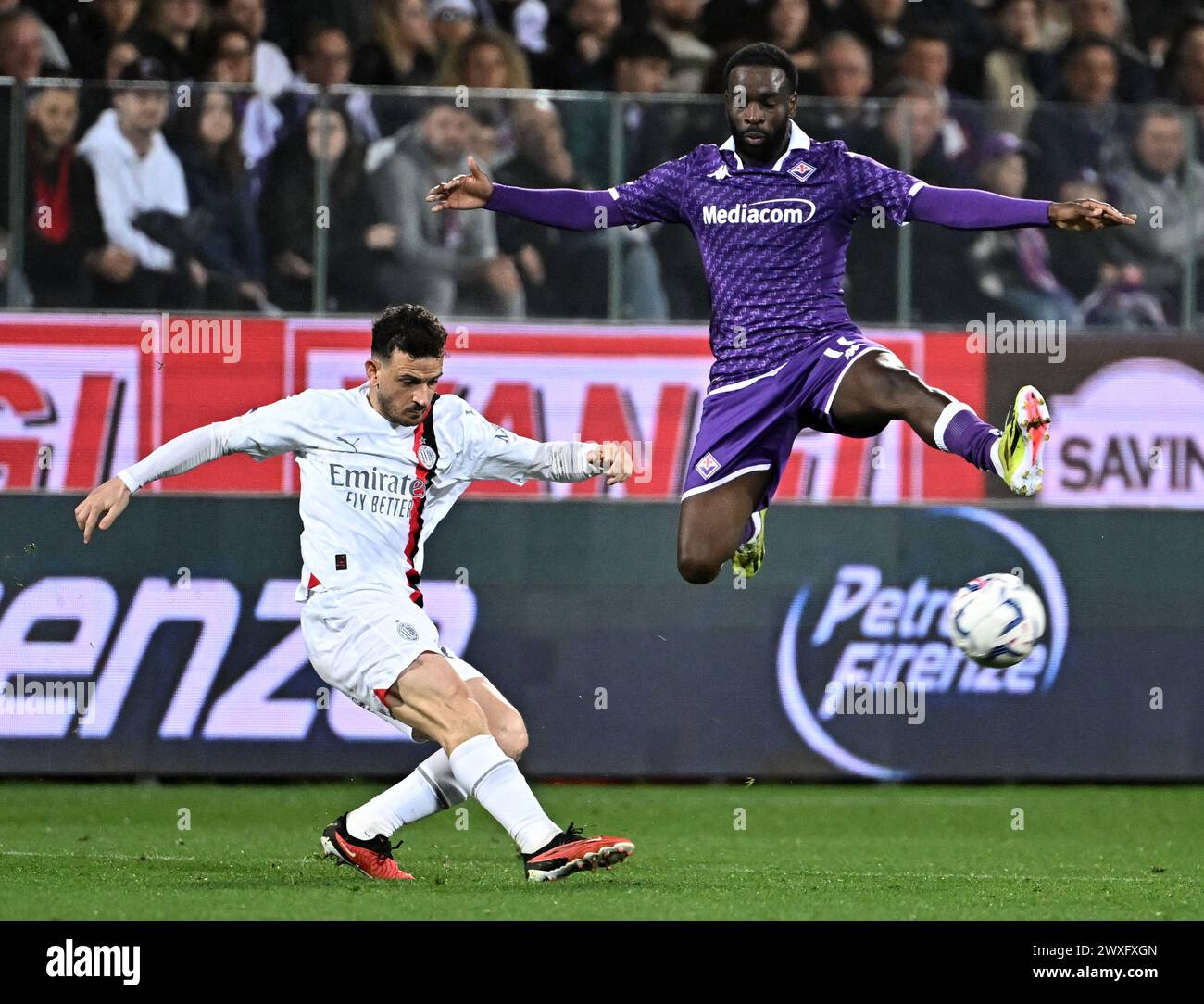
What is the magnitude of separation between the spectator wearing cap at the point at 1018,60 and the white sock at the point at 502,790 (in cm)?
766

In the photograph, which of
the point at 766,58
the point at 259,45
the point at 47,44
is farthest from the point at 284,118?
the point at 766,58

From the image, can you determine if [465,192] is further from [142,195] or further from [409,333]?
[142,195]

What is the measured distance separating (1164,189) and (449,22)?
174 inches

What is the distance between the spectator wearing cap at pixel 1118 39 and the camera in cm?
1320

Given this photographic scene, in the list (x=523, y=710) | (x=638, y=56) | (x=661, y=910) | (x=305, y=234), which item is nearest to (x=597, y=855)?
(x=661, y=910)

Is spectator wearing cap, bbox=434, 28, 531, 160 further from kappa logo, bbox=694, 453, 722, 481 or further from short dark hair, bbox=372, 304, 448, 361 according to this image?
short dark hair, bbox=372, 304, 448, 361

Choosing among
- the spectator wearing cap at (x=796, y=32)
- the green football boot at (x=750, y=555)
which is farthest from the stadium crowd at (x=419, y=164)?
the green football boot at (x=750, y=555)

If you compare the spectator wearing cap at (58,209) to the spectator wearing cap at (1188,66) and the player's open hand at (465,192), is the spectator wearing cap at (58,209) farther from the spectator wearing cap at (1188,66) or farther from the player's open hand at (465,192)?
the spectator wearing cap at (1188,66)

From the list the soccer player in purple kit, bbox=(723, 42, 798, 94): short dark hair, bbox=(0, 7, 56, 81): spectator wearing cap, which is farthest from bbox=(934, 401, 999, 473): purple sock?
bbox=(0, 7, 56, 81): spectator wearing cap

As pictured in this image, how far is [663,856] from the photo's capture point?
8203 millimetres

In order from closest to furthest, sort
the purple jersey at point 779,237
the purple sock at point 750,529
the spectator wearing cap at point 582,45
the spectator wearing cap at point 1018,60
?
the purple jersey at point 779,237
the purple sock at point 750,529
the spectator wearing cap at point 582,45
the spectator wearing cap at point 1018,60

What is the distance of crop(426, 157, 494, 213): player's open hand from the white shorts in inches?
61.4

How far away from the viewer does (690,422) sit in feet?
37.0

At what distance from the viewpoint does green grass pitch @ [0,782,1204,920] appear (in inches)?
251
